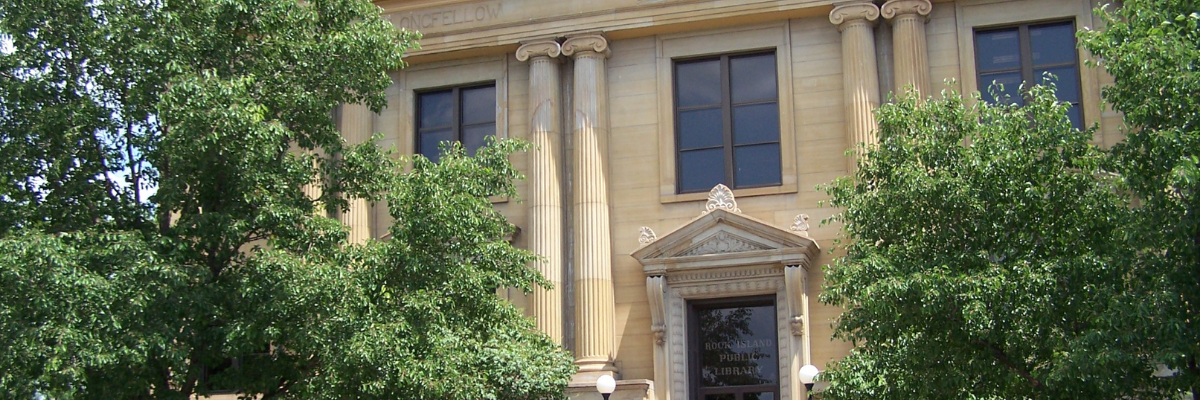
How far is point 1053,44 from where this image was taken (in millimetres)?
23375

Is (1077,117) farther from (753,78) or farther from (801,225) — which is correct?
(753,78)

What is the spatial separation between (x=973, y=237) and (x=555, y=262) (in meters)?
9.92

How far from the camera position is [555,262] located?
23.9 metres

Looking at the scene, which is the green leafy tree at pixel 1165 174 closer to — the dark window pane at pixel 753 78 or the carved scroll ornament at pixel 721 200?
the carved scroll ornament at pixel 721 200

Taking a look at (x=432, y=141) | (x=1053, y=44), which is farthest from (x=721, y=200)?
(x=1053, y=44)

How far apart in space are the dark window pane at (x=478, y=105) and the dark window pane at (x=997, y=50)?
374 inches

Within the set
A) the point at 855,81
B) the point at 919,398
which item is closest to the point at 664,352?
the point at 855,81

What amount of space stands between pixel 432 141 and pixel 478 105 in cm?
120

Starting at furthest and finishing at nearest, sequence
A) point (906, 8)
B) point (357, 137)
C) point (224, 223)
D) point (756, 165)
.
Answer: point (357, 137), point (756, 165), point (906, 8), point (224, 223)

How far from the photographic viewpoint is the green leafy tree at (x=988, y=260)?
14328 millimetres

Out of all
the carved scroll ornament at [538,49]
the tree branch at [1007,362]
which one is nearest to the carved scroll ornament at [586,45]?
the carved scroll ornament at [538,49]

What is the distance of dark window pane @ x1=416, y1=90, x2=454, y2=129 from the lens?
2623cm

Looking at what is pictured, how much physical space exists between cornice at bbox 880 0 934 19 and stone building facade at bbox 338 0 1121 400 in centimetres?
4

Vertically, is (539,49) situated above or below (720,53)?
above
